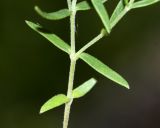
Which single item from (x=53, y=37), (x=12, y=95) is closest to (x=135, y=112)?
(x=12, y=95)

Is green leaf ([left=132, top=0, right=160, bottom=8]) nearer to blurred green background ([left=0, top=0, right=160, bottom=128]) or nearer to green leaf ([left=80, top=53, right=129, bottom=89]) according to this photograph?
green leaf ([left=80, top=53, right=129, bottom=89])

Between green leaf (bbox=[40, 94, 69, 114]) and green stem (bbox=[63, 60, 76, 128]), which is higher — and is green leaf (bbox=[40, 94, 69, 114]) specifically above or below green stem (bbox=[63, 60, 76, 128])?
above

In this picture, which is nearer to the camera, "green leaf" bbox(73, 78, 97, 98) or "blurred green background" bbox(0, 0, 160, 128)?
"green leaf" bbox(73, 78, 97, 98)

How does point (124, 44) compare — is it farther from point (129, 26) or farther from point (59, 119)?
point (59, 119)

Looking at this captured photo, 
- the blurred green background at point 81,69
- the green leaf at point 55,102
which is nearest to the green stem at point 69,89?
the green leaf at point 55,102

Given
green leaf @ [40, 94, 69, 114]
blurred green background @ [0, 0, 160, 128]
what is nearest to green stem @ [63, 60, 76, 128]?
green leaf @ [40, 94, 69, 114]

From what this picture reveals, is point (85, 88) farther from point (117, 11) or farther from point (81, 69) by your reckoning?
point (81, 69)

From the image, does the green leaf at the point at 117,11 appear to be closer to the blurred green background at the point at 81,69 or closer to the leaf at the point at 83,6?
the leaf at the point at 83,6

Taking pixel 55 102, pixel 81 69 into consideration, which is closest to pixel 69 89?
pixel 55 102
